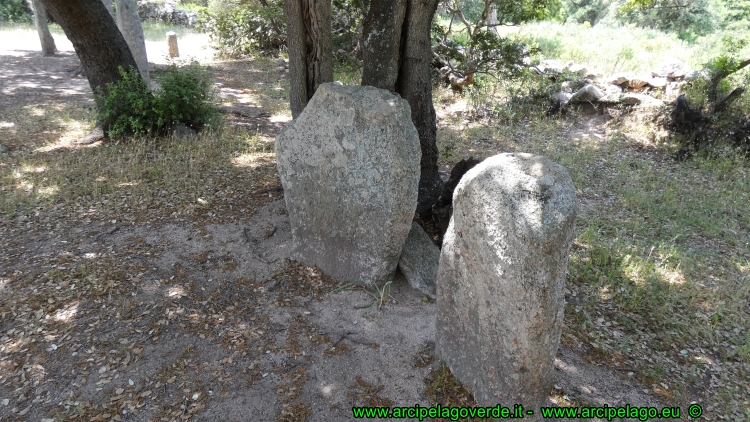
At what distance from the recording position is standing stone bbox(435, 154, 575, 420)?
2303 mm

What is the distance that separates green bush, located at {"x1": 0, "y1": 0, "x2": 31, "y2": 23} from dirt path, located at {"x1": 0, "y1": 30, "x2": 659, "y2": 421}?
21.1 m

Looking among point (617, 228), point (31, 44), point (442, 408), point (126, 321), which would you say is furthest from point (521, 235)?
point (31, 44)

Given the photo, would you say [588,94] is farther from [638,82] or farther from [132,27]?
[132,27]

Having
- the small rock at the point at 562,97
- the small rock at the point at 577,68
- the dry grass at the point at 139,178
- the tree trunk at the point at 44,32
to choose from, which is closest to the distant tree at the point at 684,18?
the small rock at the point at 577,68

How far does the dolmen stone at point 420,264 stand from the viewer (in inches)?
159

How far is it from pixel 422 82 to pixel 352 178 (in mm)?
1831

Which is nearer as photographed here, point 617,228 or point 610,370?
point 610,370

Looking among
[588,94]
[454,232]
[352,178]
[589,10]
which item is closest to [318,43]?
[352,178]

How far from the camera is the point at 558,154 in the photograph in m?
7.66

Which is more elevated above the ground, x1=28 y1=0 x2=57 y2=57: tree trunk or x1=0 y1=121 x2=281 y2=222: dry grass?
x1=28 y1=0 x2=57 y2=57: tree trunk

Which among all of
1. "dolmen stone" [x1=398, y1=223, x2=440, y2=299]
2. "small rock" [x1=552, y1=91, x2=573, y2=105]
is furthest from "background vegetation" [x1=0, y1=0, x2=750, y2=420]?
"dolmen stone" [x1=398, y1=223, x2=440, y2=299]

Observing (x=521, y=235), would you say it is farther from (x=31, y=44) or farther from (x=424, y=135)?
(x=31, y=44)

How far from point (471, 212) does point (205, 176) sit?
4321 mm

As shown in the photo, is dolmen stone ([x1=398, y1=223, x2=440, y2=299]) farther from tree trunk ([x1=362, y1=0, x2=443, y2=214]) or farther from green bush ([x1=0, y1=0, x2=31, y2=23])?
green bush ([x1=0, y1=0, x2=31, y2=23])
